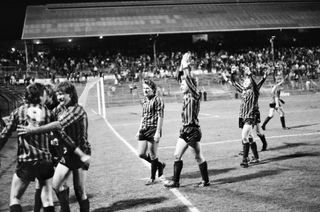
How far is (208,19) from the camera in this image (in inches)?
1821

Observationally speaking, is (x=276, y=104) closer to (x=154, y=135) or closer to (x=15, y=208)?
(x=154, y=135)

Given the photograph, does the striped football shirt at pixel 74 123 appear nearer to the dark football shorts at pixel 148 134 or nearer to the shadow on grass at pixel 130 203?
the shadow on grass at pixel 130 203

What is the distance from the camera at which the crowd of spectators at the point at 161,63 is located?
37.8 m

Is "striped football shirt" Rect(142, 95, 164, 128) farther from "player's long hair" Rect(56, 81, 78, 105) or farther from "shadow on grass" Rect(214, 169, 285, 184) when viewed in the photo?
"player's long hair" Rect(56, 81, 78, 105)

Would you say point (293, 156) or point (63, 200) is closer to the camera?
point (63, 200)

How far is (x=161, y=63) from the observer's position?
136 ft

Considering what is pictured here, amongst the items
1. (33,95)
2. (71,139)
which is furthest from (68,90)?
(71,139)

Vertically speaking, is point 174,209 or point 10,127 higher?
point 10,127

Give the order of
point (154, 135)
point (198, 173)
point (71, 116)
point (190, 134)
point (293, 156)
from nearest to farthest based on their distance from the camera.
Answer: point (71, 116) < point (190, 134) < point (154, 135) < point (198, 173) < point (293, 156)

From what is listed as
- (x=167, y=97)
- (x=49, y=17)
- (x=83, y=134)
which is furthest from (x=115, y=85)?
(x=83, y=134)

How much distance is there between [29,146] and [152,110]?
2.95 m

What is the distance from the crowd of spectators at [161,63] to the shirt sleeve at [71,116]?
31095 millimetres

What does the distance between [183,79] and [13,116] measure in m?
2.89

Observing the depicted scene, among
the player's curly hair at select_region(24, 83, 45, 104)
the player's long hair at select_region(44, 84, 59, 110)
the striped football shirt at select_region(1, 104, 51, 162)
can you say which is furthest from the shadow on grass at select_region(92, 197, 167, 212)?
the player's curly hair at select_region(24, 83, 45, 104)
